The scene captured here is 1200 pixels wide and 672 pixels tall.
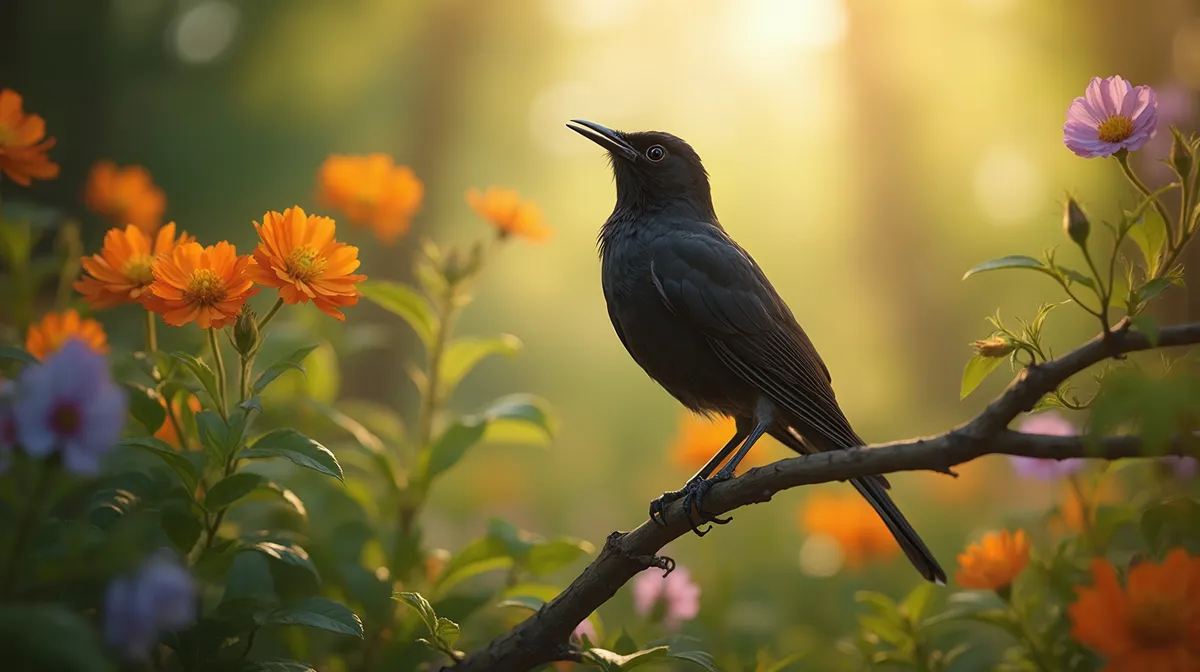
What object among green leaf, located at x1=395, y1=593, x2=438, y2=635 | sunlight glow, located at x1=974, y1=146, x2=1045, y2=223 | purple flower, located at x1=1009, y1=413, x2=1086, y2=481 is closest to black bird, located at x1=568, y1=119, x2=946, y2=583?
purple flower, located at x1=1009, y1=413, x2=1086, y2=481

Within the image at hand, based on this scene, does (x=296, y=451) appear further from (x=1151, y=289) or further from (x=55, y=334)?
(x=1151, y=289)

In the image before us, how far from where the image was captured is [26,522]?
1.46 metres

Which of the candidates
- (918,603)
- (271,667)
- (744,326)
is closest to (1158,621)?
(918,603)

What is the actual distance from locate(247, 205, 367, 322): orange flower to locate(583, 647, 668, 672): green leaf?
3.61ft

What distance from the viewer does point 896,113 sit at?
10508 mm

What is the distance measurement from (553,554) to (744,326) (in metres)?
1.05

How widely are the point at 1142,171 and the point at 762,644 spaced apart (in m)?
2.90

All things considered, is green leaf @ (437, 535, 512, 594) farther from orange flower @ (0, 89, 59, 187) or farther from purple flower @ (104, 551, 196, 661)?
orange flower @ (0, 89, 59, 187)

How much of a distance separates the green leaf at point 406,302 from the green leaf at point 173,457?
1.05m

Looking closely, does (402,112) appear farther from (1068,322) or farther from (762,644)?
(1068,322)

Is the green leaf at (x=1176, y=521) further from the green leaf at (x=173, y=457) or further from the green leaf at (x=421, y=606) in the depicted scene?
the green leaf at (x=173, y=457)

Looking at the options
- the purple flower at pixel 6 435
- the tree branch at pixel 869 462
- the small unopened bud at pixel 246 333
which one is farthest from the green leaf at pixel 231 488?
the tree branch at pixel 869 462

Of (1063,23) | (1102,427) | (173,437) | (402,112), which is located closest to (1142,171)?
(1063,23)

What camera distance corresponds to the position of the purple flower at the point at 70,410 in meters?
1.40
